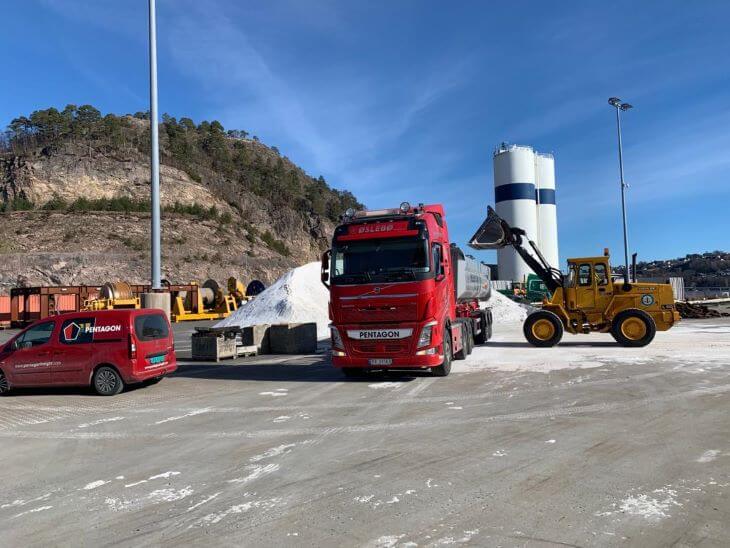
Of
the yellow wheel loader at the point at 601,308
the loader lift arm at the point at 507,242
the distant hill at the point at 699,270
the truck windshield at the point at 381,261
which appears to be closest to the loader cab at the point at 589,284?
the yellow wheel loader at the point at 601,308

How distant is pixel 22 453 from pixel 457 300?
11097mm

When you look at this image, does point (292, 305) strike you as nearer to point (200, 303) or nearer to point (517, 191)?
point (200, 303)

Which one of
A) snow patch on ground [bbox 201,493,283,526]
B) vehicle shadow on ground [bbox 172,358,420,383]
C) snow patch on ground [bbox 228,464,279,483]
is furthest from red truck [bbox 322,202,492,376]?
snow patch on ground [bbox 201,493,283,526]

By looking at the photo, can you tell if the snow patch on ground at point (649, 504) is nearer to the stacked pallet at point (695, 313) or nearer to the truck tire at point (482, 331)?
the truck tire at point (482, 331)

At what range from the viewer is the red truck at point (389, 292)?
11188mm

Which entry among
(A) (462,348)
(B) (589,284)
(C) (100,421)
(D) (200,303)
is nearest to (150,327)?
(C) (100,421)

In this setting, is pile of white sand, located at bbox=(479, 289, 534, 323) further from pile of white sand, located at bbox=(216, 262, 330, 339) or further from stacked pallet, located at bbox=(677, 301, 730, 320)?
pile of white sand, located at bbox=(216, 262, 330, 339)

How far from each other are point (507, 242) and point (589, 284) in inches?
122

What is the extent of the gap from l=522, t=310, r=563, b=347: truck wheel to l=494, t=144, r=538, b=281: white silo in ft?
134

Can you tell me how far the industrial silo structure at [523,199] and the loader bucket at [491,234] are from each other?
128ft

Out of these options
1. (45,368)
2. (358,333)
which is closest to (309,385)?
(358,333)

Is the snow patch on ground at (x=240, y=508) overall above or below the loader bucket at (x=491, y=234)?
below

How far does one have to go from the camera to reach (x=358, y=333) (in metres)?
11.5

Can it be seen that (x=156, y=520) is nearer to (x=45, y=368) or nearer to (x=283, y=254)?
(x=45, y=368)
